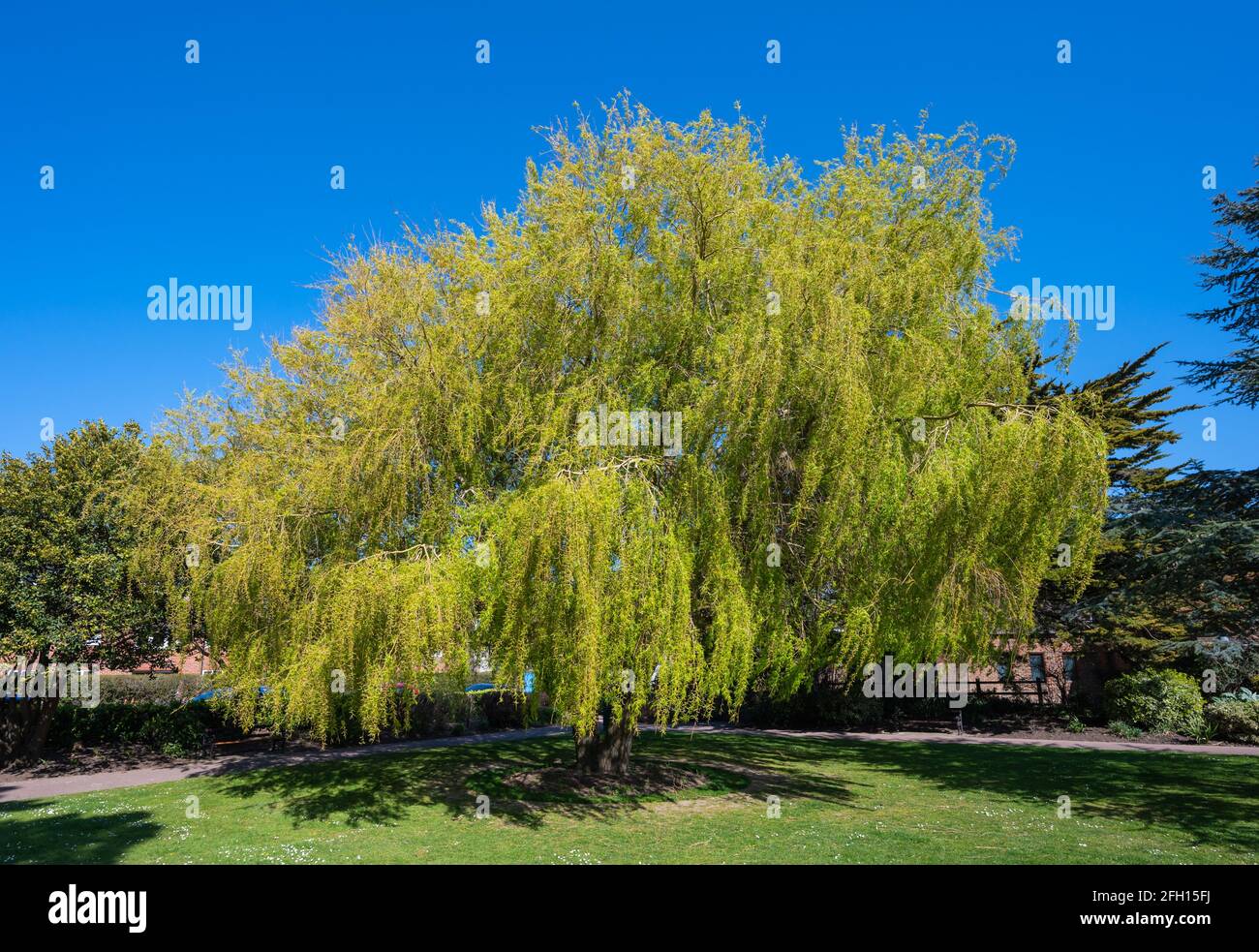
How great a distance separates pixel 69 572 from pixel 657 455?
40.0 feet

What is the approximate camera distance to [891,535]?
9539 millimetres

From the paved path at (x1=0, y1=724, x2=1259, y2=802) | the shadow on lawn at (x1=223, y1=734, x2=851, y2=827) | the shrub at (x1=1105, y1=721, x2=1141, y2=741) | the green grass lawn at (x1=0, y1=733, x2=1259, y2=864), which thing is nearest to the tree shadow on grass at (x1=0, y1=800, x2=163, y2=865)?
the green grass lawn at (x1=0, y1=733, x2=1259, y2=864)

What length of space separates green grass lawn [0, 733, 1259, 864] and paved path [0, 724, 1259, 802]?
3.70 feet

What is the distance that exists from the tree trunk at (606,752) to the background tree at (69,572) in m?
9.06

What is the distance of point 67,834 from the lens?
32.1 ft

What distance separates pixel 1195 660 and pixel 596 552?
18389mm

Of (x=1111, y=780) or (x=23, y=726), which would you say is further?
(x=23, y=726)

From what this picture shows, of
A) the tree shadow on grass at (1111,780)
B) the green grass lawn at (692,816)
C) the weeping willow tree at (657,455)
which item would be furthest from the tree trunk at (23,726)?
the tree shadow on grass at (1111,780)

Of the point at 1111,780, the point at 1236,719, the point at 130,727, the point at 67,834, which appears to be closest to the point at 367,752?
the point at 130,727

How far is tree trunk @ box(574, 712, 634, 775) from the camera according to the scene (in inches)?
507

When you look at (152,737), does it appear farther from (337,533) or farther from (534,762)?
(337,533)

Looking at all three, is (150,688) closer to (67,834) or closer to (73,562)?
(73,562)

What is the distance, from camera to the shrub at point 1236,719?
17812mm

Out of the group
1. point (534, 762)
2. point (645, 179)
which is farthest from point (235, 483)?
point (534, 762)
